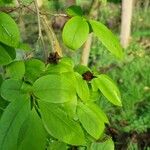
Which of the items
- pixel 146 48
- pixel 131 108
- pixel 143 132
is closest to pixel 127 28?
pixel 146 48

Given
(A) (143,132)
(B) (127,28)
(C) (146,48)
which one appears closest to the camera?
(A) (143,132)

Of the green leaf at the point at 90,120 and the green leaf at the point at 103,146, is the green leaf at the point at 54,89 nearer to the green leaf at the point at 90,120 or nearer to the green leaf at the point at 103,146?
the green leaf at the point at 90,120

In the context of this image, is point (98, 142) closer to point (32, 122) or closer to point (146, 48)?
point (32, 122)

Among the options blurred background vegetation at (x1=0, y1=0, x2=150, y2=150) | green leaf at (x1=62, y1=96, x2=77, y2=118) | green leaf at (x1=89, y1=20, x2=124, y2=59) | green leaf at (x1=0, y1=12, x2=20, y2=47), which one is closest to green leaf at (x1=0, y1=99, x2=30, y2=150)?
green leaf at (x1=62, y1=96, x2=77, y2=118)

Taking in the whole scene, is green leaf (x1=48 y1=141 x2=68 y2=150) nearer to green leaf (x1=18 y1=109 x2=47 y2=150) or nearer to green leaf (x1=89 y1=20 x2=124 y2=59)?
green leaf (x1=18 y1=109 x2=47 y2=150)

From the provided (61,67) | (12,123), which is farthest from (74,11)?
(12,123)
